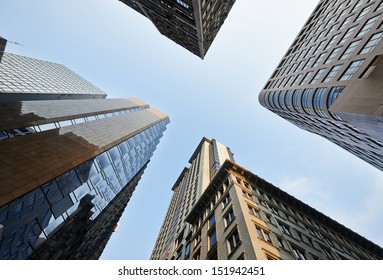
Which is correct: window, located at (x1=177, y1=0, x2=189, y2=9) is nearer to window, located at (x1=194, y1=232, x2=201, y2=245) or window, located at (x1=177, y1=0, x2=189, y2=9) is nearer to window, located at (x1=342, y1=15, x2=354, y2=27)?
window, located at (x1=342, y1=15, x2=354, y2=27)

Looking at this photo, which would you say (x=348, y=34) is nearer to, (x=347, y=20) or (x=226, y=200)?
(x=347, y=20)

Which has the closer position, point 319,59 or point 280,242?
point 280,242

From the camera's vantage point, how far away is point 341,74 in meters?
31.2

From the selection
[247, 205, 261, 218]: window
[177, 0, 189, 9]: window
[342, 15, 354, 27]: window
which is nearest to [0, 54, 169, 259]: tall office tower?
[247, 205, 261, 218]: window

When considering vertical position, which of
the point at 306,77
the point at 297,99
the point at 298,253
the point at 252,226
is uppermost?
the point at 306,77

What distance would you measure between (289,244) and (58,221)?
75.7ft

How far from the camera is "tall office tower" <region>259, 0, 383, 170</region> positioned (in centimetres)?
2186

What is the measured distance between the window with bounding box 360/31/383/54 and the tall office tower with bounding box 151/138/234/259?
33.0 meters

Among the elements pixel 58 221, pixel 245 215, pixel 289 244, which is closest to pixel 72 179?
pixel 58 221

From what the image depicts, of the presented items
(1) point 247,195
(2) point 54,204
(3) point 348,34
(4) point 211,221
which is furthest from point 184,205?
(3) point 348,34

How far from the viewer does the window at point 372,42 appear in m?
27.6

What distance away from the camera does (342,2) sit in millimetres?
47250

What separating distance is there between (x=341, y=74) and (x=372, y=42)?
462 cm
